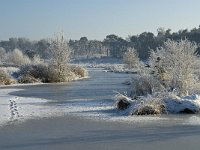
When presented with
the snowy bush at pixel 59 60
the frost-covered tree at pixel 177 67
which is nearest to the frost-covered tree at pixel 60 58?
the snowy bush at pixel 59 60

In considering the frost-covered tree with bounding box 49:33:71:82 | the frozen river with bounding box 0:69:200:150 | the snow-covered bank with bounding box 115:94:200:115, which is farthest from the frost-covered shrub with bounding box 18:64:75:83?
the snow-covered bank with bounding box 115:94:200:115

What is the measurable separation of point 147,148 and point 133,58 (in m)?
70.7

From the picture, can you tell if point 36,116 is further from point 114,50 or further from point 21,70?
point 114,50

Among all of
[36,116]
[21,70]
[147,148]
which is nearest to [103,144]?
[147,148]

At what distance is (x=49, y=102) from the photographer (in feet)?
78.8

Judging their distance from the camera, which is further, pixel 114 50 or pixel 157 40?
pixel 114 50

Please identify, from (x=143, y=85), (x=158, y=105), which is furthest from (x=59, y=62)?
Answer: (x=158, y=105)

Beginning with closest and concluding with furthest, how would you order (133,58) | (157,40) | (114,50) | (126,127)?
(126,127) < (133,58) < (157,40) < (114,50)

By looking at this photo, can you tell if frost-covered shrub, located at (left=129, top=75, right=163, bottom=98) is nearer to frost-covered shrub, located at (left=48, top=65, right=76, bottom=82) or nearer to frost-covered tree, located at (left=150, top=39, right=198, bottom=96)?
frost-covered tree, located at (left=150, top=39, right=198, bottom=96)

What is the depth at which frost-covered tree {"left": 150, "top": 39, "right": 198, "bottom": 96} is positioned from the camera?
76.7 feet

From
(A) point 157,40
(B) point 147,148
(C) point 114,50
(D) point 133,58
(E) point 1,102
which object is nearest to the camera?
(B) point 147,148

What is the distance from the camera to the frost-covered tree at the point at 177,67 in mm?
23375

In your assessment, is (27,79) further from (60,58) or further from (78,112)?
(78,112)

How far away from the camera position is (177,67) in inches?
952
